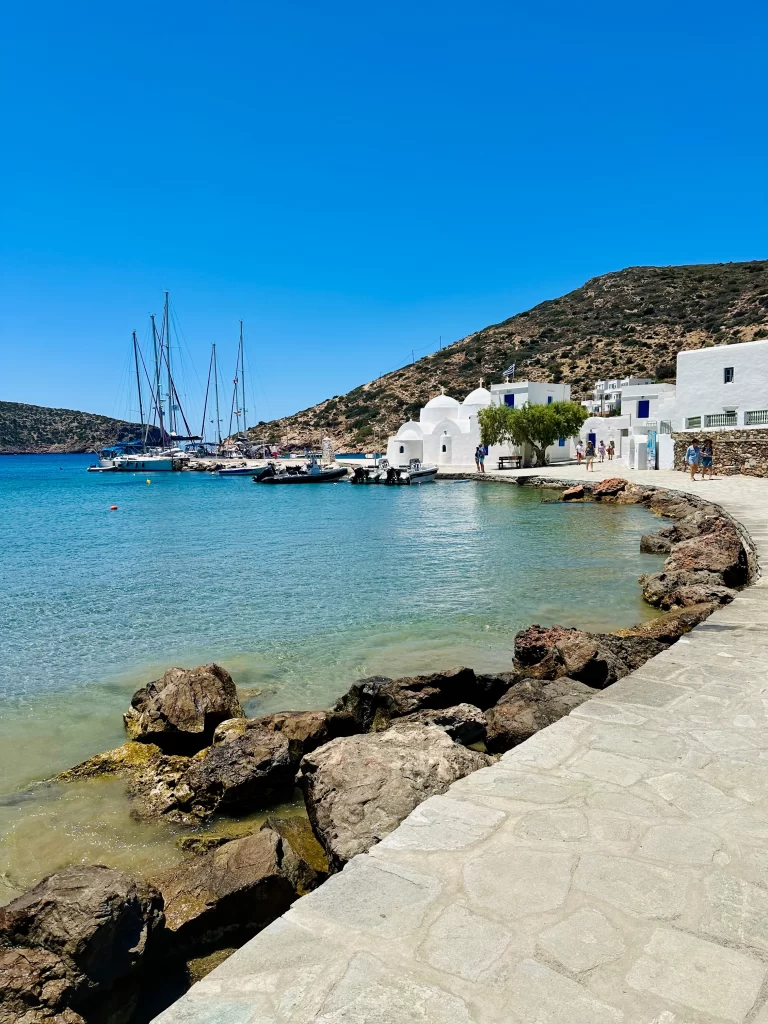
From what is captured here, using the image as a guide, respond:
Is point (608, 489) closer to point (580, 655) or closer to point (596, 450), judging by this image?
point (596, 450)

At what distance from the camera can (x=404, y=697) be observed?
6742mm

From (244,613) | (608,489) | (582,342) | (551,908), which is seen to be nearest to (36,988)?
(551,908)

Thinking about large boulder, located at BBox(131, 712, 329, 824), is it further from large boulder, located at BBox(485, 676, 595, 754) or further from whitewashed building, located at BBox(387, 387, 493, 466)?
whitewashed building, located at BBox(387, 387, 493, 466)

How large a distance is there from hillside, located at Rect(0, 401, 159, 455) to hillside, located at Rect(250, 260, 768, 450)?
86.9 meters

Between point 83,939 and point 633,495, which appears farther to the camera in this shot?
point 633,495

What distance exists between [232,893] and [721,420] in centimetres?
3456

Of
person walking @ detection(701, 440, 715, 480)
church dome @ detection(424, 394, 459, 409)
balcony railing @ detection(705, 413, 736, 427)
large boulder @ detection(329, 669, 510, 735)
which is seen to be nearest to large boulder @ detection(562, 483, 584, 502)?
person walking @ detection(701, 440, 715, 480)

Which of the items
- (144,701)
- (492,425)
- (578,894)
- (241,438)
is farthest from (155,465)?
(578,894)

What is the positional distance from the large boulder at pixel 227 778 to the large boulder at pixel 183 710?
0.41m

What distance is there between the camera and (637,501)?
93.1ft

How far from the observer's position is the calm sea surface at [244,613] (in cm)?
598

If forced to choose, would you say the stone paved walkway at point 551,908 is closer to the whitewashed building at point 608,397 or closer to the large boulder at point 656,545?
the large boulder at point 656,545

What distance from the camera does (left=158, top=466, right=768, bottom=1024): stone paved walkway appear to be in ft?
→ 7.36

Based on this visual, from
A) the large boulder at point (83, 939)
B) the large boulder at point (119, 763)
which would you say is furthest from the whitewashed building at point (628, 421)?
the large boulder at point (83, 939)
